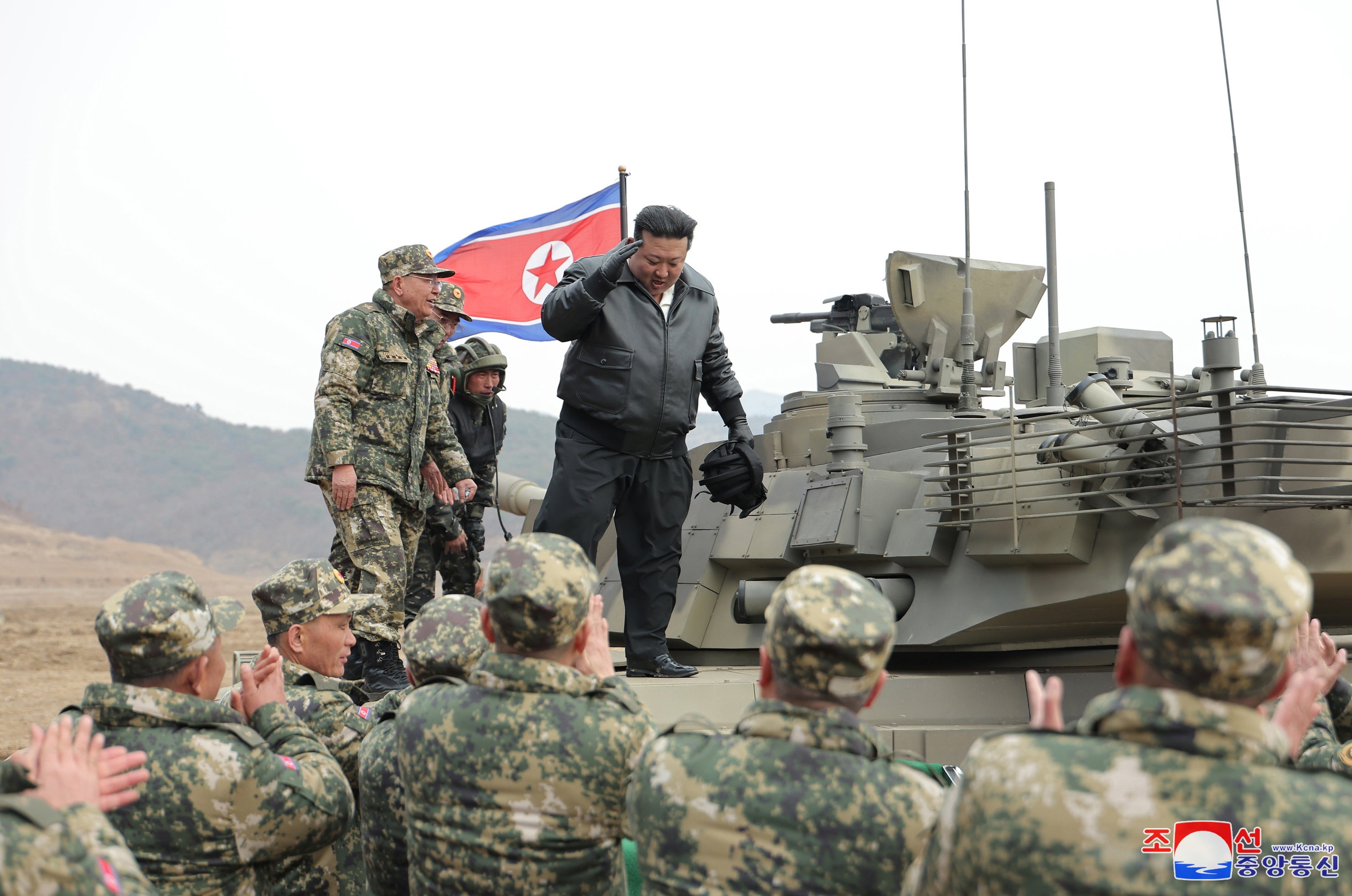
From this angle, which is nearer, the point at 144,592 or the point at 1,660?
the point at 144,592

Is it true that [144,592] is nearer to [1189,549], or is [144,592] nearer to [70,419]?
[1189,549]

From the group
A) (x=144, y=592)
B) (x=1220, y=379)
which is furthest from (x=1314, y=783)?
(x=1220, y=379)

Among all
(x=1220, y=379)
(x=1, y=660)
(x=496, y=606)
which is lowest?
(x=1, y=660)

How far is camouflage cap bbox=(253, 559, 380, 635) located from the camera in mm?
3912

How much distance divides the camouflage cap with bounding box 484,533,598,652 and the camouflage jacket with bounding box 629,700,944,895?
0.43 m

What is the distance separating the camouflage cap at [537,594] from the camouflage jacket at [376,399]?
9.68ft

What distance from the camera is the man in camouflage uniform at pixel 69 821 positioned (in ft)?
6.36

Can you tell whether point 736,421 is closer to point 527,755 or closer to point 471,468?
point 471,468

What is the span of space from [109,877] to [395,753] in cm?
118

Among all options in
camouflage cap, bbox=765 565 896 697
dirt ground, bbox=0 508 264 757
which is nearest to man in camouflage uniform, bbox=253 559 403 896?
dirt ground, bbox=0 508 264 757

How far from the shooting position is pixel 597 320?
5.11 metres

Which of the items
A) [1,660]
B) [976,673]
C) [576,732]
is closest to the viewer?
[576,732]

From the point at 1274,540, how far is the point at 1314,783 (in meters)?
0.35

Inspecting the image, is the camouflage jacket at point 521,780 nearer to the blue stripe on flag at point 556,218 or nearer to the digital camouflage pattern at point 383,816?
the digital camouflage pattern at point 383,816
